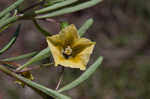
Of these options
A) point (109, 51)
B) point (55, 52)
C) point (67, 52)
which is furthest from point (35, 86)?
point (109, 51)

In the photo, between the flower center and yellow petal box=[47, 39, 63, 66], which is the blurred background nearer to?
the flower center

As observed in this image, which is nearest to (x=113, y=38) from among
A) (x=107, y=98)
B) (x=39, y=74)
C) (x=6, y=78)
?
(x=107, y=98)

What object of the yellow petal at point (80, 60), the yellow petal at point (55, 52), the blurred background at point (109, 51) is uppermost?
the yellow petal at point (55, 52)

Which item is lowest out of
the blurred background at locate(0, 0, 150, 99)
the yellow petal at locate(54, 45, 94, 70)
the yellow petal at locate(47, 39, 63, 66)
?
the blurred background at locate(0, 0, 150, 99)

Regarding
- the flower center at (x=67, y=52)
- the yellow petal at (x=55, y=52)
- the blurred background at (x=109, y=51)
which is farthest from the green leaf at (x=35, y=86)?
the blurred background at (x=109, y=51)

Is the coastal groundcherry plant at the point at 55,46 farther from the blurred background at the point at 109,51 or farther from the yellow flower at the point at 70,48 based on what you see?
the blurred background at the point at 109,51

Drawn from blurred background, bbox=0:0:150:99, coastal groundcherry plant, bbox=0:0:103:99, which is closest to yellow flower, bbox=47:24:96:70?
coastal groundcherry plant, bbox=0:0:103:99
